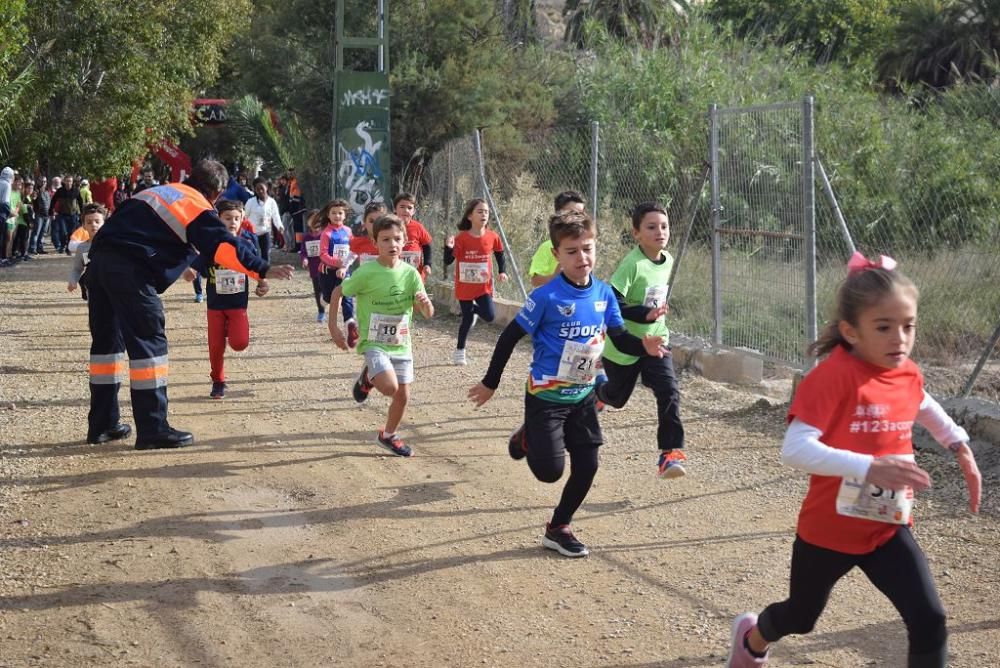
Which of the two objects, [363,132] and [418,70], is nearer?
[363,132]

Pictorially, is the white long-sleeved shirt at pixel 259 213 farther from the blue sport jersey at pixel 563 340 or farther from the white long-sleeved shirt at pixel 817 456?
the white long-sleeved shirt at pixel 817 456

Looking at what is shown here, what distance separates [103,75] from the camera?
1005 inches

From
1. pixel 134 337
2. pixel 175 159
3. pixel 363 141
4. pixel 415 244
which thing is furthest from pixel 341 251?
pixel 175 159

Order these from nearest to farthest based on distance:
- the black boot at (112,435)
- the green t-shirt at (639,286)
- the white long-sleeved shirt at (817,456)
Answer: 1. the white long-sleeved shirt at (817,456)
2. the green t-shirt at (639,286)
3. the black boot at (112,435)

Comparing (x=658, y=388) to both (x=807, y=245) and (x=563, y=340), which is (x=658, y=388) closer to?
(x=563, y=340)

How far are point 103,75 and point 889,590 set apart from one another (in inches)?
967

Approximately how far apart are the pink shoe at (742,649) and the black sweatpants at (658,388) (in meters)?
2.76

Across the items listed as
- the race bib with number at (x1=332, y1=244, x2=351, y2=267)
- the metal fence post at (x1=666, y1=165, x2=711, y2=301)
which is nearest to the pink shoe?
the metal fence post at (x1=666, y1=165, x2=711, y2=301)

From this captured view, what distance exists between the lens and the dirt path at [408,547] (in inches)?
189

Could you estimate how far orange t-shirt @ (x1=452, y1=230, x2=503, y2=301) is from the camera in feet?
38.7

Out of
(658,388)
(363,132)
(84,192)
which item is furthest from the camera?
(84,192)

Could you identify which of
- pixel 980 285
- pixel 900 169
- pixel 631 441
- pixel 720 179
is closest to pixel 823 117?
pixel 900 169

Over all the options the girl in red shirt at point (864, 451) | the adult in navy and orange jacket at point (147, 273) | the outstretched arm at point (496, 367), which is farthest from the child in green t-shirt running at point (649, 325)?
the girl in red shirt at point (864, 451)

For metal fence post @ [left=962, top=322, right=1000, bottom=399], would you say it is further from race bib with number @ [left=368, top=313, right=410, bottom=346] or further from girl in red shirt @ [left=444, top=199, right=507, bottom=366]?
girl in red shirt @ [left=444, top=199, right=507, bottom=366]
